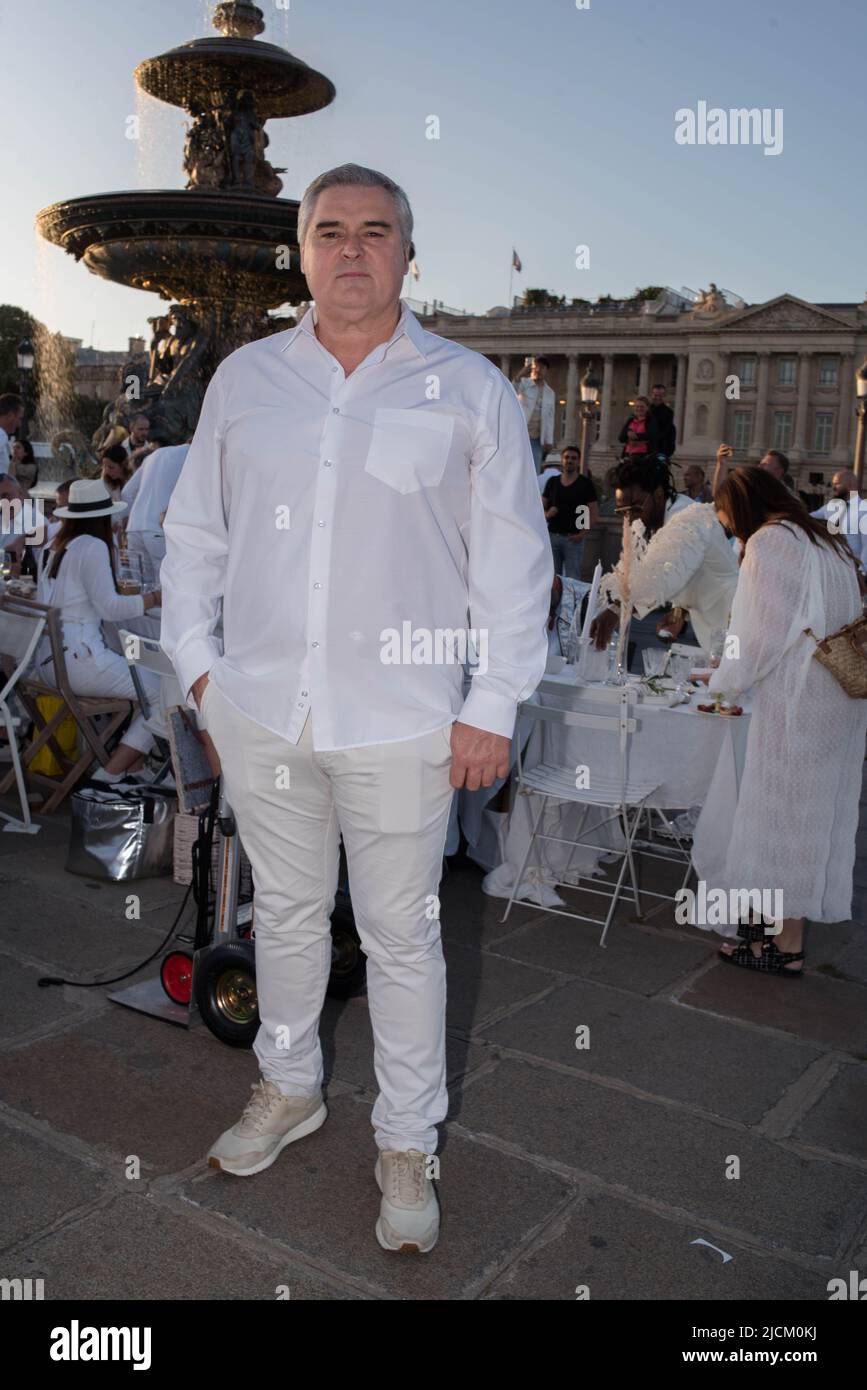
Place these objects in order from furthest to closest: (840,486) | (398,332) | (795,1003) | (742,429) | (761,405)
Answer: (742,429), (761,405), (840,486), (795,1003), (398,332)

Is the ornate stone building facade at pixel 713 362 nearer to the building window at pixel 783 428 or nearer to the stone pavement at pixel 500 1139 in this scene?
the building window at pixel 783 428

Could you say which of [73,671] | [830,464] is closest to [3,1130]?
[73,671]

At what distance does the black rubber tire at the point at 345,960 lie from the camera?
4277mm

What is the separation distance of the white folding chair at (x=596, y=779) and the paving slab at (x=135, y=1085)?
1.80 meters

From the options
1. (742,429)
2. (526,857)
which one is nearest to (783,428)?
(742,429)

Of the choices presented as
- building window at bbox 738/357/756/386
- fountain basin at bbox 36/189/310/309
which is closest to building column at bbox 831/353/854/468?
building window at bbox 738/357/756/386

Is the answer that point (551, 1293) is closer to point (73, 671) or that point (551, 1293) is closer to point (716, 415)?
point (73, 671)

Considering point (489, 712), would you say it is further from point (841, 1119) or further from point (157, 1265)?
point (841, 1119)

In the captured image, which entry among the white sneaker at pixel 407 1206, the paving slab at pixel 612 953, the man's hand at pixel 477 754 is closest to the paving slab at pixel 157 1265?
the white sneaker at pixel 407 1206

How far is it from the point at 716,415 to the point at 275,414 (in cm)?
9761

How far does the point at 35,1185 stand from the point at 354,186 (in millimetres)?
2422

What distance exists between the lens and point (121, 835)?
5383mm

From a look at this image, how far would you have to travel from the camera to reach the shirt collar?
2730 millimetres

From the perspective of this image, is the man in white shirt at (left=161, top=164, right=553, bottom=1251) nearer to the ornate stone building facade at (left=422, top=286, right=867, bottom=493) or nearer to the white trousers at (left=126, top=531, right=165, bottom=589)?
the white trousers at (left=126, top=531, right=165, bottom=589)
